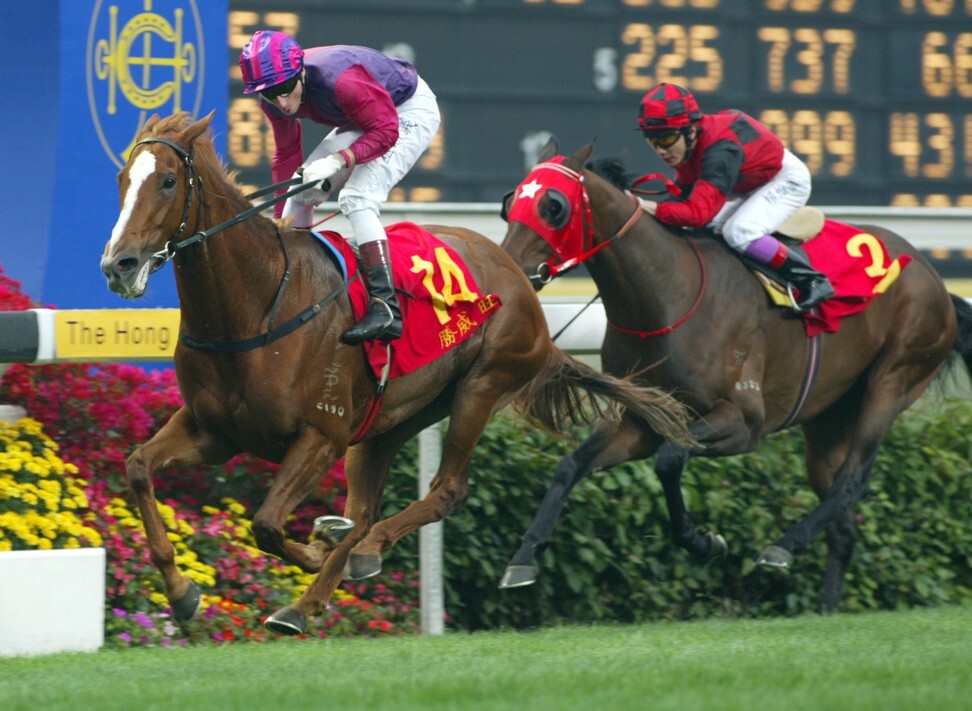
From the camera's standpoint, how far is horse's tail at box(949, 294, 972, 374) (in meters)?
7.02

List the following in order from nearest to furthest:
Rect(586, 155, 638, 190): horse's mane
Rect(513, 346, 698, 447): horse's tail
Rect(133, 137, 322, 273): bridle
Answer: Rect(133, 137, 322, 273): bridle, Rect(513, 346, 698, 447): horse's tail, Rect(586, 155, 638, 190): horse's mane

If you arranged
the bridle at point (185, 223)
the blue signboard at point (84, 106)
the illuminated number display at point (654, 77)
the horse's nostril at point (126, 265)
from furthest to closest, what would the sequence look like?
the illuminated number display at point (654, 77)
the blue signboard at point (84, 106)
the bridle at point (185, 223)
the horse's nostril at point (126, 265)

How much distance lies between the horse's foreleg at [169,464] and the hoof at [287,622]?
1.13 ft

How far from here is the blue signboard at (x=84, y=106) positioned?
6.42 m

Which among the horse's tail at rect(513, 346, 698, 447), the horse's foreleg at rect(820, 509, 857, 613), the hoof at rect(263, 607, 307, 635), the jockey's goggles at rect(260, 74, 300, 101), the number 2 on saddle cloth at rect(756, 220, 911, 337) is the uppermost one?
the jockey's goggles at rect(260, 74, 300, 101)

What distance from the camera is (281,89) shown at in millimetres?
4793

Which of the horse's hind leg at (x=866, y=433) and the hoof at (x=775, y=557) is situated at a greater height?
the horse's hind leg at (x=866, y=433)

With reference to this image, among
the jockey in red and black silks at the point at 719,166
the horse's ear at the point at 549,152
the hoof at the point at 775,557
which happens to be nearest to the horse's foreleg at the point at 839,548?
the hoof at the point at 775,557

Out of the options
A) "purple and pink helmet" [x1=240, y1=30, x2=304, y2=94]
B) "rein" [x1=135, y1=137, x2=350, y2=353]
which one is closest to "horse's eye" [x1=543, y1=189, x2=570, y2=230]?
"rein" [x1=135, y1=137, x2=350, y2=353]

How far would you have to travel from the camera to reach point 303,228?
526 centimetres

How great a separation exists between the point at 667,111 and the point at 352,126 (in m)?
1.34

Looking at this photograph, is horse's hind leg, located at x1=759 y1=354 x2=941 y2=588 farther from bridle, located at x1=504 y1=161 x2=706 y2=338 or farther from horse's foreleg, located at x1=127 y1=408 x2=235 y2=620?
horse's foreleg, located at x1=127 y1=408 x2=235 y2=620

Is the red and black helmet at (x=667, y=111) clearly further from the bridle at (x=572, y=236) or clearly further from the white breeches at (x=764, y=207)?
the white breeches at (x=764, y=207)

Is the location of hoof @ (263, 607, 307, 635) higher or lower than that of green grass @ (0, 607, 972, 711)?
lower
